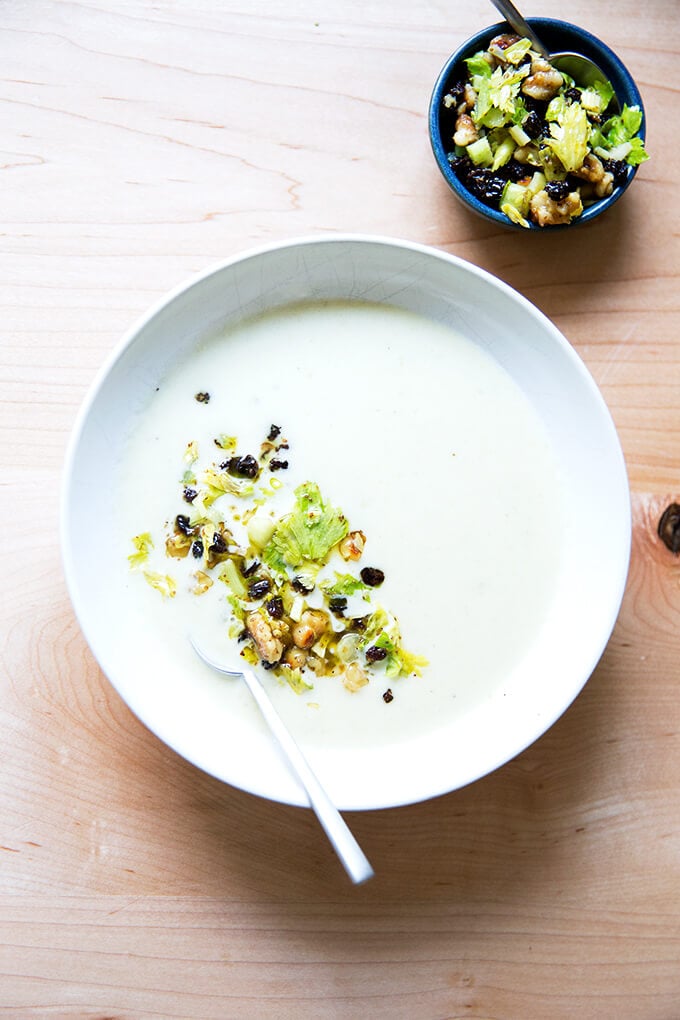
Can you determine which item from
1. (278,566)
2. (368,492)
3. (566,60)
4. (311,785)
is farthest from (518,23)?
(311,785)

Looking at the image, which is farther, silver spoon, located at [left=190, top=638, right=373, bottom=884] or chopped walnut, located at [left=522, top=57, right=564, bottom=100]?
chopped walnut, located at [left=522, top=57, right=564, bottom=100]

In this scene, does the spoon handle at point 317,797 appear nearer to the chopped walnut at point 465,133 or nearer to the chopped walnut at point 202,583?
the chopped walnut at point 202,583

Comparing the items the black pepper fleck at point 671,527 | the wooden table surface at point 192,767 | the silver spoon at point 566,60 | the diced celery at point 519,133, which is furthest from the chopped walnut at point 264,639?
the silver spoon at point 566,60

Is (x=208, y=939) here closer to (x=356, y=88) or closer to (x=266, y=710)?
(x=266, y=710)

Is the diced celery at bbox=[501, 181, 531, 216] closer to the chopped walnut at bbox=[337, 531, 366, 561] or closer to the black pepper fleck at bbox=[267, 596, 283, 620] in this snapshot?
the chopped walnut at bbox=[337, 531, 366, 561]

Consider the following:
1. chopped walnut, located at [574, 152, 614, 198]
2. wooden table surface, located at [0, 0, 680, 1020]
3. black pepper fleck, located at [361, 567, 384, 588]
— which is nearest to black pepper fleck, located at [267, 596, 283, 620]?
black pepper fleck, located at [361, 567, 384, 588]

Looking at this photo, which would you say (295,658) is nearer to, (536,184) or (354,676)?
(354,676)
